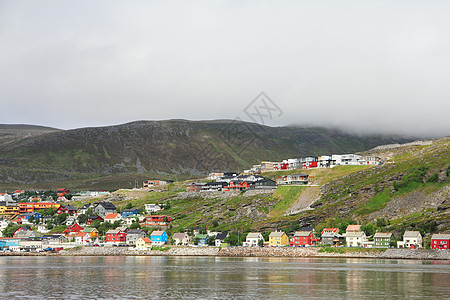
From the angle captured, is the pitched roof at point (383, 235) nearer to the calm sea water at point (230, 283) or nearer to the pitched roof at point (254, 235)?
the pitched roof at point (254, 235)

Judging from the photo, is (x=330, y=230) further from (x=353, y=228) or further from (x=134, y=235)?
(x=134, y=235)

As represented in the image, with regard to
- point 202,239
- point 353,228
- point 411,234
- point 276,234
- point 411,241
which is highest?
point 353,228

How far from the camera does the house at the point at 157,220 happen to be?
19475 cm

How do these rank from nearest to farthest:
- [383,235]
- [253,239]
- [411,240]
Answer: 1. [411,240]
2. [383,235]
3. [253,239]

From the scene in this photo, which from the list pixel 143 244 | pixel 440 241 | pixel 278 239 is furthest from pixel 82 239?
pixel 440 241

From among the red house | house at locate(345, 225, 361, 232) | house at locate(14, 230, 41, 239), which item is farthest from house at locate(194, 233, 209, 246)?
house at locate(14, 230, 41, 239)

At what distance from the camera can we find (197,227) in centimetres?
18350

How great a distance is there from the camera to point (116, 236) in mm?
183750

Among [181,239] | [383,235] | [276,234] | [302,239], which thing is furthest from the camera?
[181,239]

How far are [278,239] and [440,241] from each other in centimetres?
4473

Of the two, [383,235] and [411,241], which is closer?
[411,241]

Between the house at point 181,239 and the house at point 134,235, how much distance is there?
13.3 metres

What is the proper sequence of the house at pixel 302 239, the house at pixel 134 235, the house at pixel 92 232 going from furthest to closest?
the house at pixel 92 232, the house at pixel 134 235, the house at pixel 302 239

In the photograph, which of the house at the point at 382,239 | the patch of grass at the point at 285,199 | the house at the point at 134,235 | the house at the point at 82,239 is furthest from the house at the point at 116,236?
the house at the point at 382,239
